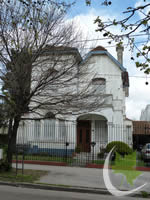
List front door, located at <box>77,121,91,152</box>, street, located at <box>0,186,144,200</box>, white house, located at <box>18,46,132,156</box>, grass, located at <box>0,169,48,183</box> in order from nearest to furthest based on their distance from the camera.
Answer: street, located at <box>0,186,144,200</box>
grass, located at <box>0,169,48,183</box>
white house, located at <box>18,46,132,156</box>
front door, located at <box>77,121,91,152</box>

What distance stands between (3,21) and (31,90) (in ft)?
10.2

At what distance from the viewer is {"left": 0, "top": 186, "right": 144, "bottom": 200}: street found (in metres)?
6.80

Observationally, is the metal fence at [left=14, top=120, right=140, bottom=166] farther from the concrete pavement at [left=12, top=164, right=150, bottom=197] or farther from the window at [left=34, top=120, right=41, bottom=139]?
the concrete pavement at [left=12, top=164, right=150, bottom=197]

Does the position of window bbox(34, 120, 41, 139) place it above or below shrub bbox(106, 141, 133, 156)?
above

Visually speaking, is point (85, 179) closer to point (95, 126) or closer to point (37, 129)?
point (37, 129)

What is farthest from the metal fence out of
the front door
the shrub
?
the shrub

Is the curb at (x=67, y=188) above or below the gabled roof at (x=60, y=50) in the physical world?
below

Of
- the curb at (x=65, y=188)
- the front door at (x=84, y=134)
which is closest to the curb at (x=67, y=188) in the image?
the curb at (x=65, y=188)

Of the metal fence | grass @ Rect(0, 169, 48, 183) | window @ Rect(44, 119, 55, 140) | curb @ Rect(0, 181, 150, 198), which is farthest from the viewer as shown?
window @ Rect(44, 119, 55, 140)

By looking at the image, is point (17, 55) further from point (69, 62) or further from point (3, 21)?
point (69, 62)

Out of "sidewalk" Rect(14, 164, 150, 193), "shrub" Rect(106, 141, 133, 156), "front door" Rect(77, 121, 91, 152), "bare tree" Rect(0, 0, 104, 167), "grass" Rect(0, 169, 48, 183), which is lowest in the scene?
"sidewalk" Rect(14, 164, 150, 193)

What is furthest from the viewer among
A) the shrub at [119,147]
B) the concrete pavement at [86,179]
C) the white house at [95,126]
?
the white house at [95,126]

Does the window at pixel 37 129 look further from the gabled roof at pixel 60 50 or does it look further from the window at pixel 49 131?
the gabled roof at pixel 60 50

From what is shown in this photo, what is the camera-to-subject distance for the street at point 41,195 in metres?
6.80
